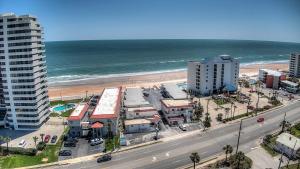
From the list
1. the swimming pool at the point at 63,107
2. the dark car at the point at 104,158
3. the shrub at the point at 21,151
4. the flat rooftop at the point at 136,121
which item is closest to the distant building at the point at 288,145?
the flat rooftop at the point at 136,121

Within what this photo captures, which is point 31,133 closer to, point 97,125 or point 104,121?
point 97,125

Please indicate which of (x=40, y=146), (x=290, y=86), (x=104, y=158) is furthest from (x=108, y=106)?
(x=290, y=86)

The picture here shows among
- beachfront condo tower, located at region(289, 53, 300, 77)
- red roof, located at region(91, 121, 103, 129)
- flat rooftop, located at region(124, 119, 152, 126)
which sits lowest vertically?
flat rooftop, located at region(124, 119, 152, 126)

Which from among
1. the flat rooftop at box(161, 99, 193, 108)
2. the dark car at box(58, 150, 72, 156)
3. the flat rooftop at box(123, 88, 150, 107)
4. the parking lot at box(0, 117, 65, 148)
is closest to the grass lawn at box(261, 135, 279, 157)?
the flat rooftop at box(161, 99, 193, 108)

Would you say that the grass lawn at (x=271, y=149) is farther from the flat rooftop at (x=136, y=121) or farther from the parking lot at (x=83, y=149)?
the parking lot at (x=83, y=149)

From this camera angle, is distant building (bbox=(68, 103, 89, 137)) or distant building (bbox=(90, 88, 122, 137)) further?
distant building (bbox=(68, 103, 89, 137))

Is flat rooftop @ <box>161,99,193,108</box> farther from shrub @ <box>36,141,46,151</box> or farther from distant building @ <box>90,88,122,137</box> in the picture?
shrub @ <box>36,141,46,151</box>
